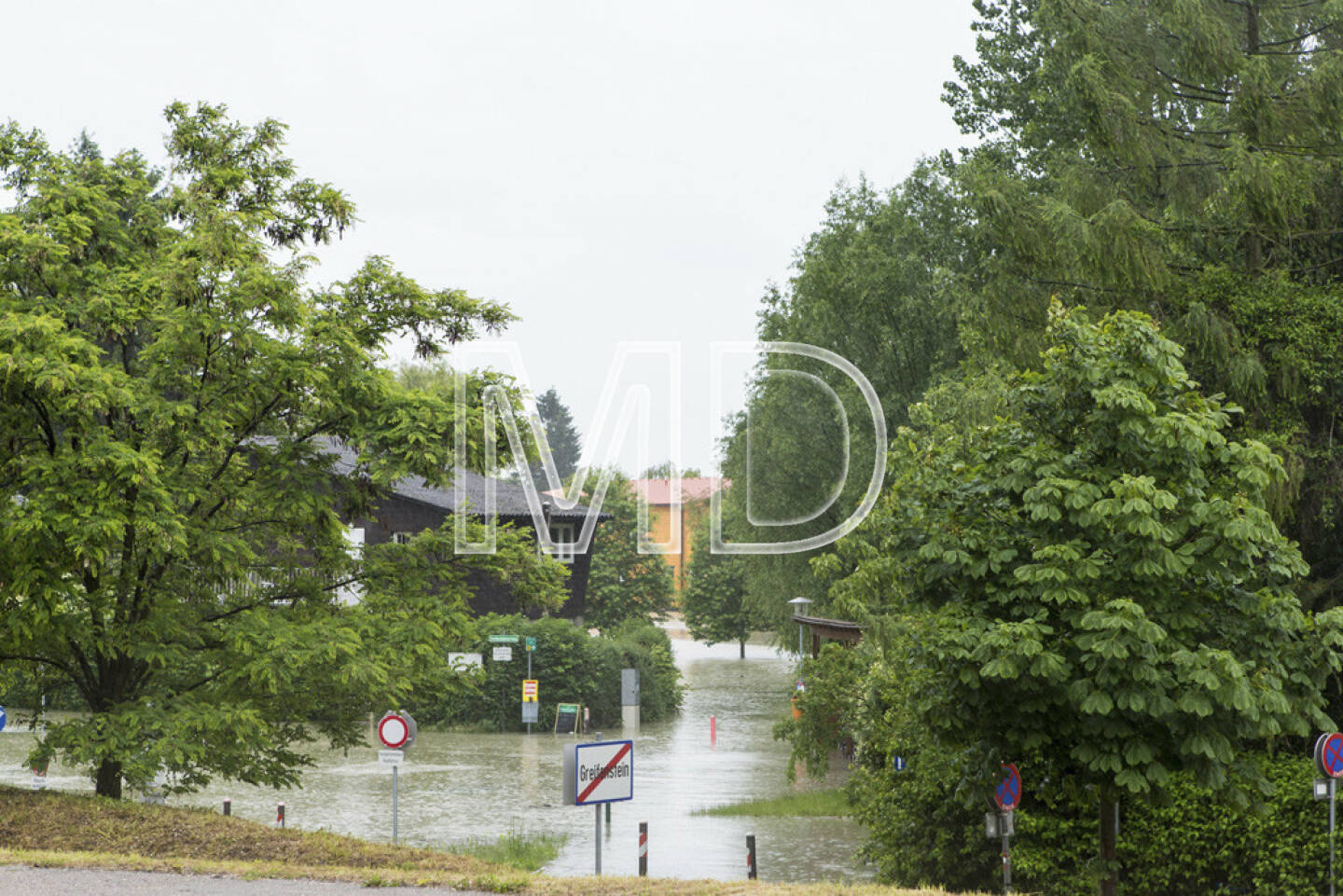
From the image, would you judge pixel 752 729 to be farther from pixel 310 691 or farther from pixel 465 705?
pixel 310 691

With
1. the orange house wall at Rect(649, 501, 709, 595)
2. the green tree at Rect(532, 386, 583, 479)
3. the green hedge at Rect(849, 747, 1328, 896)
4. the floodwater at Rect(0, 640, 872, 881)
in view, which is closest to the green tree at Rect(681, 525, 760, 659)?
the green tree at Rect(532, 386, 583, 479)

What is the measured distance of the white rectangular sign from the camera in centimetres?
1459

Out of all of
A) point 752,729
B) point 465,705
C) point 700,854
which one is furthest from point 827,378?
point 700,854

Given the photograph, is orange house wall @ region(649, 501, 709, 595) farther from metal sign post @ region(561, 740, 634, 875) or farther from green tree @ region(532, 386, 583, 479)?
green tree @ region(532, 386, 583, 479)

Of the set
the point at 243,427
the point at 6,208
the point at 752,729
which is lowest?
the point at 752,729

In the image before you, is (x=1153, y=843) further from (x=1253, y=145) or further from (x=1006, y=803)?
(x=1253, y=145)

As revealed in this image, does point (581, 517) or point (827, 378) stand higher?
point (827, 378)

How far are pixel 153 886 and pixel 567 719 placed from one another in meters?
33.3

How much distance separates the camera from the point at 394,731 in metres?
18.6

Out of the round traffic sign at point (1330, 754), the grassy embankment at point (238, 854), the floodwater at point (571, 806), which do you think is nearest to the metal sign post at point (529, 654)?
the floodwater at point (571, 806)

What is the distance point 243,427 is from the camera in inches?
607

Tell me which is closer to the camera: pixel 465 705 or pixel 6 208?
pixel 6 208

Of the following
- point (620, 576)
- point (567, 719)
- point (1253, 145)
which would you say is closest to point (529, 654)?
point (567, 719)

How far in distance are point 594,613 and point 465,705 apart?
64.3 ft
